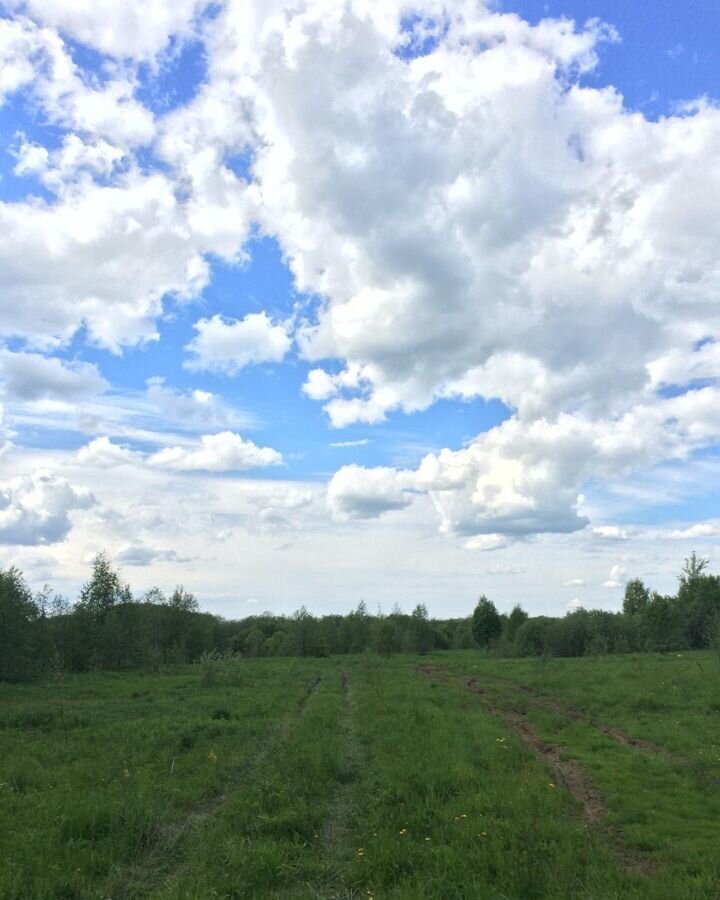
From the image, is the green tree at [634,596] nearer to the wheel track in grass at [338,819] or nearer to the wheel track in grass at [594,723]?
the wheel track in grass at [594,723]

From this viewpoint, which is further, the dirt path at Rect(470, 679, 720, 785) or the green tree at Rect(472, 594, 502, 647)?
the green tree at Rect(472, 594, 502, 647)

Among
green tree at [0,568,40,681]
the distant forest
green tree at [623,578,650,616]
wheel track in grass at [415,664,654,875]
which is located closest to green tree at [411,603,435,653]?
the distant forest

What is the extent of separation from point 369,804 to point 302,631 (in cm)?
9081

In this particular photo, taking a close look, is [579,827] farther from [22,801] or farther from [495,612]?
[495,612]

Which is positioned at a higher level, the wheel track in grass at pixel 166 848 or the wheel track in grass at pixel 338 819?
the wheel track in grass at pixel 338 819

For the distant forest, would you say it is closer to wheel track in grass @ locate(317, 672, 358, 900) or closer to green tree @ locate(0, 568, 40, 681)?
green tree @ locate(0, 568, 40, 681)

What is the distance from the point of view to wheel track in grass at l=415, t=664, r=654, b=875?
8781 mm

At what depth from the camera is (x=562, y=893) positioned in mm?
7234

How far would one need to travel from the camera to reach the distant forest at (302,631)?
52.2 meters

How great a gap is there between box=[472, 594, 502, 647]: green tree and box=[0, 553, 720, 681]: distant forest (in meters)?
0.14

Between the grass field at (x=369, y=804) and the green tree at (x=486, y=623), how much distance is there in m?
67.6

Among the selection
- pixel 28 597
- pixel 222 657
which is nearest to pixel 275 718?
pixel 222 657

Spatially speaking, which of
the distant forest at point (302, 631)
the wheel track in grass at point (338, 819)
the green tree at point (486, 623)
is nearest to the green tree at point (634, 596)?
the distant forest at point (302, 631)

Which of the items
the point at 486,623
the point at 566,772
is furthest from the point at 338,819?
the point at 486,623
